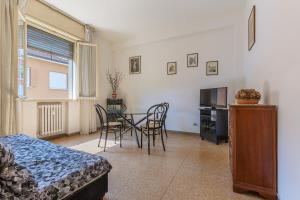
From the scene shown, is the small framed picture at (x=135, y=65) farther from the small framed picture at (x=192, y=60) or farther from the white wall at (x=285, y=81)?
the white wall at (x=285, y=81)

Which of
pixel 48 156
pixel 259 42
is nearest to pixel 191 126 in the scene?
pixel 259 42

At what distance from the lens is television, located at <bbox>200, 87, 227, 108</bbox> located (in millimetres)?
3549

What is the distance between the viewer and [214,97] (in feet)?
12.4

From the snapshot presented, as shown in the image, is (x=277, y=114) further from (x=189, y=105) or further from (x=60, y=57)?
(x=60, y=57)

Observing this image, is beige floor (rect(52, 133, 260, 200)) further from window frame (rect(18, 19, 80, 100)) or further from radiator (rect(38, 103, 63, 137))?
window frame (rect(18, 19, 80, 100))

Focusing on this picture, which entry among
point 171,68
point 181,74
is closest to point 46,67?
point 171,68

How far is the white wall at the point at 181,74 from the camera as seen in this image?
396 centimetres

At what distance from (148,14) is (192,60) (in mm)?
1536

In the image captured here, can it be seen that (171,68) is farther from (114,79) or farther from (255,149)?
(255,149)

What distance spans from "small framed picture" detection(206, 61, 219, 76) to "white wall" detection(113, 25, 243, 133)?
9cm

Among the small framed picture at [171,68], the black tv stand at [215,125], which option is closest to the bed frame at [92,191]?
the black tv stand at [215,125]

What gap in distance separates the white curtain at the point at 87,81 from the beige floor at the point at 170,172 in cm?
→ 102

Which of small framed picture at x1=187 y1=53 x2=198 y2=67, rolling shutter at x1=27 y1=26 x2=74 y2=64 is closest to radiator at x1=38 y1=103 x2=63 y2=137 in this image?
rolling shutter at x1=27 y1=26 x2=74 y2=64

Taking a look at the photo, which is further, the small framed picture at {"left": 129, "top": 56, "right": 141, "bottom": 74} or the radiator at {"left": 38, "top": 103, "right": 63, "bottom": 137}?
the small framed picture at {"left": 129, "top": 56, "right": 141, "bottom": 74}
